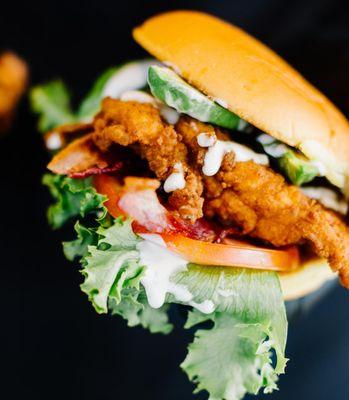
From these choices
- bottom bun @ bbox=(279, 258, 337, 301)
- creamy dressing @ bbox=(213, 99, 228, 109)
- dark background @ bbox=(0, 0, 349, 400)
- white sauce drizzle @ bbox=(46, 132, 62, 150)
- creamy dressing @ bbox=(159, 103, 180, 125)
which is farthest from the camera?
dark background @ bbox=(0, 0, 349, 400)

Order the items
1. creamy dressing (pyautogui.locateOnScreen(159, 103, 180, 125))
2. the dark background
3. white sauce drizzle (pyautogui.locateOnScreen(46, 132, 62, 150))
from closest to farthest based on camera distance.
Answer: creamy dressing (pyautogui.locateOnScreen(159, 103, 180, 125))
white sauce drizzle (pyautogui.locateOnScreen(46, 132, 62, 150))
the dark background

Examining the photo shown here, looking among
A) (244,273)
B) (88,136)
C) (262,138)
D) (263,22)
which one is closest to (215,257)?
(244,273)

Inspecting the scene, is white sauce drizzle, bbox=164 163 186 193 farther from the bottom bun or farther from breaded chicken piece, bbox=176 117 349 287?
the bottom bun

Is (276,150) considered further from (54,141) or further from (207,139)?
(54,141)

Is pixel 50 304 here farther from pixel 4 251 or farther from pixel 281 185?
pixel 281 185

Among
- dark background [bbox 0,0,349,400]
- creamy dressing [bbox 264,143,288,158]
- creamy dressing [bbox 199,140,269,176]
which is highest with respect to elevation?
creamy dressing [bbox 264,143,288,158]

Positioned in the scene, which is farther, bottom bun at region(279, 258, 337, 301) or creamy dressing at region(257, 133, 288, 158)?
bottom bun at region(279, 258, 337, 301)

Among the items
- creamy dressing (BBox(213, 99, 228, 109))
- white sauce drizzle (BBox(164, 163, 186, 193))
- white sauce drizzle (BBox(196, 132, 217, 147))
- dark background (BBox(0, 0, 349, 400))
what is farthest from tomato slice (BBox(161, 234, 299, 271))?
dark background (BBox(0, 0, 349, 400))
